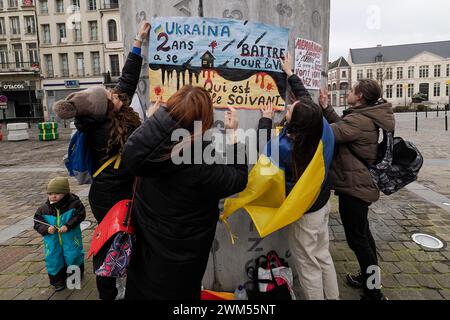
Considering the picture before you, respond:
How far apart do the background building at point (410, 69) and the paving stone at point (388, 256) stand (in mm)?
80373

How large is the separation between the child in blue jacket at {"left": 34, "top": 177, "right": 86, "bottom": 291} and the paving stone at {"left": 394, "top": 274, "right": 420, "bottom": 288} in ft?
10.9

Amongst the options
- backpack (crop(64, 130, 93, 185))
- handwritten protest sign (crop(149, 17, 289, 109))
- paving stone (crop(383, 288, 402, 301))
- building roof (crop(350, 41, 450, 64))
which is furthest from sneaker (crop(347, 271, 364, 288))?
building roof (crop(350, 41, 450, 64))

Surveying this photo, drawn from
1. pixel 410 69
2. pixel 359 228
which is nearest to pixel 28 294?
pixel 359 228

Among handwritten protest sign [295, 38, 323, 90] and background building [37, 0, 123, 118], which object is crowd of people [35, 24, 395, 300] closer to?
handwritten protest sign [295, 38, 323, 90]

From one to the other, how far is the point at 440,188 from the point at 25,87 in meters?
43.3

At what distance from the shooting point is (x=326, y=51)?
339 cm

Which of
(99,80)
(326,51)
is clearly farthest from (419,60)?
(326,51)

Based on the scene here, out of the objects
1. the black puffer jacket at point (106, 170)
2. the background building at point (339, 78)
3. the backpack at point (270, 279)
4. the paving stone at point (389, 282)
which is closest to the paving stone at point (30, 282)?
the black puffer jacket at point (106, 170)

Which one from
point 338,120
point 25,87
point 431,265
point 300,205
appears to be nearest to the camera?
point 300,205

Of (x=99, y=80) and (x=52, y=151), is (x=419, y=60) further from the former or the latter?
(x=52, y=151)

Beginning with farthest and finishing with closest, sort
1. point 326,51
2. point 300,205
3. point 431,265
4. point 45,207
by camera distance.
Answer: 1. point 431,265
2. point 45,207
3. point 326,51
4. point 300,205

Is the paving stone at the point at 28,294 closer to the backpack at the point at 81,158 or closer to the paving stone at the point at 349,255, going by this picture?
the backpack at the point at 81,158

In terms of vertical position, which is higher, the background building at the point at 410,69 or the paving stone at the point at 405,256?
the background building at the point at 410,69

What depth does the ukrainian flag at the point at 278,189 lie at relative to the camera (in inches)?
99.1
